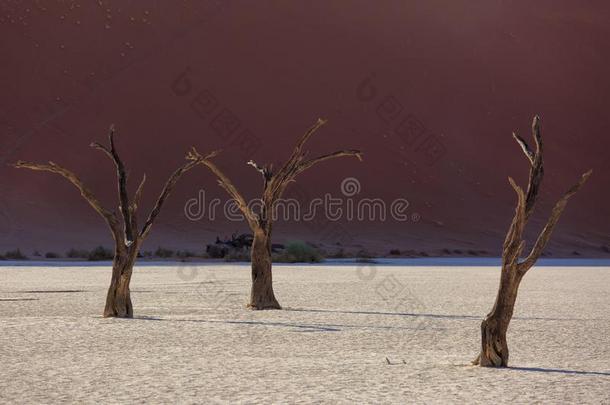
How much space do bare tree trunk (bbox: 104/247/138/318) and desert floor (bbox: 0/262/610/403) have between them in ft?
0.84

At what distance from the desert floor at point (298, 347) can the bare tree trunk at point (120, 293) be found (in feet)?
0.84

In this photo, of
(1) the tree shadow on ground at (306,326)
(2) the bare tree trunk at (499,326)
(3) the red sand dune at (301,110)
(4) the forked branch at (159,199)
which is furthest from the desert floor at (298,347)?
(3) the red sand dune at (301,110)

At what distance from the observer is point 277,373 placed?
26.3ft

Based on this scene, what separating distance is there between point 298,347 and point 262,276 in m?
4.58

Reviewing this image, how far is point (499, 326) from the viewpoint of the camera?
841 cm

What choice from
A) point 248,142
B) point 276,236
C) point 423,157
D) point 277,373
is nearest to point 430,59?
point 423,157

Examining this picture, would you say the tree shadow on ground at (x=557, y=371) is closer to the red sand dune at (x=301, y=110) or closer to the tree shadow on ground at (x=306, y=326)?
the tree shadow on ground at (x=306, y=326)

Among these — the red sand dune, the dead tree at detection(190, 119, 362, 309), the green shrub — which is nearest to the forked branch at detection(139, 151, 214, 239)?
the dead tree at detection(190, 119, 362, 309)

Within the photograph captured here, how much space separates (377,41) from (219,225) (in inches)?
641

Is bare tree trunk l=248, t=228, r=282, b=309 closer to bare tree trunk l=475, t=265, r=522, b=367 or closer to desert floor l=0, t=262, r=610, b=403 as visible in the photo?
desert floor l=0, t=262, r=610, b=403

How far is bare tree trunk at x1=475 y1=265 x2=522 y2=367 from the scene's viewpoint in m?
8.41

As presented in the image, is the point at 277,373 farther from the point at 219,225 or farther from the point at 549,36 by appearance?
the point at 549,36

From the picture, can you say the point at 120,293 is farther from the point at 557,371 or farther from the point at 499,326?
the point at 557,371

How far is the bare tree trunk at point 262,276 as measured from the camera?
14.2 m
